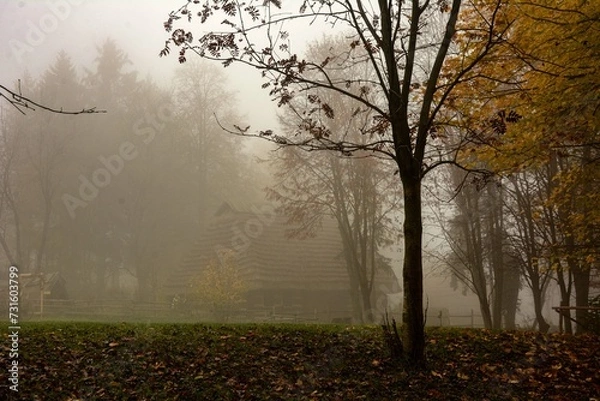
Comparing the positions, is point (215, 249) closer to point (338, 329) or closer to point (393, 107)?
point (338, 329)

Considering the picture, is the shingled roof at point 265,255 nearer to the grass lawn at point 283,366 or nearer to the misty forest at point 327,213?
the misty forest at point 327,213

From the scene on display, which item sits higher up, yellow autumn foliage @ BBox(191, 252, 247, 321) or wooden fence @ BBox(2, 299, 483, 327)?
yellow autumn foliage @ BBox(191, 252, 247, 321)

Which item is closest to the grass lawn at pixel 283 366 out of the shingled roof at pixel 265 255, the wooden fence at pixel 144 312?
the wooden fence at pixel 144 312

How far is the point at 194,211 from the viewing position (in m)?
37.2

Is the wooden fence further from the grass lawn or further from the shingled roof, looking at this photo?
the grass lawn

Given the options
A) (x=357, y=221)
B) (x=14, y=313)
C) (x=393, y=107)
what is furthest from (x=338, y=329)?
(x=357, y=221)

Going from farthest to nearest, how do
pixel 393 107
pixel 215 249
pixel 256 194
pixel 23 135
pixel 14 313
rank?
pixel 256 194 → pixel 23 135 → pixel 215 249 → pixel 393 107 → pixel 14 313

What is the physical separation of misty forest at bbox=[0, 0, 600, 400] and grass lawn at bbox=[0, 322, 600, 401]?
43mm

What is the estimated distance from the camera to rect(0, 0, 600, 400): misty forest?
655 cm

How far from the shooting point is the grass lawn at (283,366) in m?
5.89

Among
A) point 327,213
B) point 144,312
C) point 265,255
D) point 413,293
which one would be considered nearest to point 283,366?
point 413,293

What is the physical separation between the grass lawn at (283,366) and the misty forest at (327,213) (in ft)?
0.14

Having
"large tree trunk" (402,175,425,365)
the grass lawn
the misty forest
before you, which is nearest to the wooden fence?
the misty forest

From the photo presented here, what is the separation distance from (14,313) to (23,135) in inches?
1237
